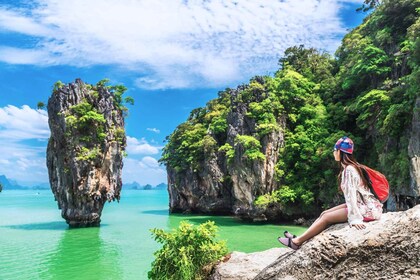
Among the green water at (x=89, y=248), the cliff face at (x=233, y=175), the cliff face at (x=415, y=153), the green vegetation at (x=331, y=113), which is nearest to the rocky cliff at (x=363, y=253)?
the green water at (x=89, y=248)

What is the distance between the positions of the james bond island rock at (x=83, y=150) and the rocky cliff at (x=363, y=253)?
2376cm

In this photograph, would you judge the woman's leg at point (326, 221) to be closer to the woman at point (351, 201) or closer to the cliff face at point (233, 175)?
the woman at point (351, 201)

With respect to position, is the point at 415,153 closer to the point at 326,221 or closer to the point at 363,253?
the point at 326,221

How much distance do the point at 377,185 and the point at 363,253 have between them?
0.71 metres

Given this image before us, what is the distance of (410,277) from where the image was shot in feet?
10.6

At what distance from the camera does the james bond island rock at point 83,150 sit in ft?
84.2

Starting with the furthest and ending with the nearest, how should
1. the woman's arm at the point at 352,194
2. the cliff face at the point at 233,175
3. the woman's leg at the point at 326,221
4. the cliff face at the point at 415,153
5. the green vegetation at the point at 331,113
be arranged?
the cliff face at the point at 233,175, the green vegetation at the point at 331,113, the cliff face at the point at 415,153, the woman's leg at the point at 326,221, the woman's arm at the point at 352,194

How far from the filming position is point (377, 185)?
367 cm

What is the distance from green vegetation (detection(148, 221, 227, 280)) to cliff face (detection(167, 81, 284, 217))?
2039 cm

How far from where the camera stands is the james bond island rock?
25.7 metres

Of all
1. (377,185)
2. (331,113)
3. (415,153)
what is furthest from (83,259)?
(331,113)

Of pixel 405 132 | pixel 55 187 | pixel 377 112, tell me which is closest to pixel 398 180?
pixel 405 132

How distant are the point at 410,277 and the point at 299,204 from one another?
79.2ft

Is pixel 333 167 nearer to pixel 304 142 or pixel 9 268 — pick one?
pixel 304 142
